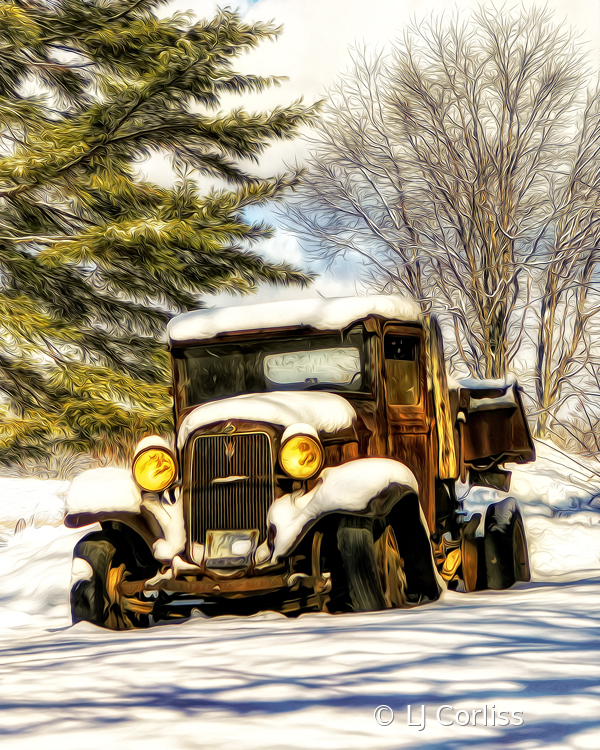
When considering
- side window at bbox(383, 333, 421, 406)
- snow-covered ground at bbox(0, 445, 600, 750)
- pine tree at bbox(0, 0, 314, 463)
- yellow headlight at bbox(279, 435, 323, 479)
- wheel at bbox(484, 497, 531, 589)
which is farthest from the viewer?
pine tree at bbox(0, 0, 314, 463)

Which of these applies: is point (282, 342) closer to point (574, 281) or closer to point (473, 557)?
point (473, 557)

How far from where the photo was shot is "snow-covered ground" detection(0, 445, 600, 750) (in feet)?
9.04

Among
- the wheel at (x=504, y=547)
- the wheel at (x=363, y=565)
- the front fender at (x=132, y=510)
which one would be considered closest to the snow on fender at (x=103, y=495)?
the front fender at (x=132, y=510)

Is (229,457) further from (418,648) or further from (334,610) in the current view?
(418,648)

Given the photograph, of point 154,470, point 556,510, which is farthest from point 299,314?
point 556,510

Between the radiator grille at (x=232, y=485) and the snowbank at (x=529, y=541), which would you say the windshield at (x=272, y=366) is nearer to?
the radiator grille at (x=232, y=485)

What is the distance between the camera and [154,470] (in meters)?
5.76

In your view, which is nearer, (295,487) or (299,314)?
(295,487)

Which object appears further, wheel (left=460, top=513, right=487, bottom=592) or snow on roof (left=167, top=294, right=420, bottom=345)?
wheel (left=460, top=513, right=487, bottom=592)

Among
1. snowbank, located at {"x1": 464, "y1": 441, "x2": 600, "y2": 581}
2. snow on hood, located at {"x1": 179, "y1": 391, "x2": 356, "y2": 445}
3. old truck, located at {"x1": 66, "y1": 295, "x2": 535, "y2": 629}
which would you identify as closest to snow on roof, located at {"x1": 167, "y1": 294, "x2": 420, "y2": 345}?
old truck, located at {"x1": 66, "y1": 295, "x2": 535, "y2": 629}

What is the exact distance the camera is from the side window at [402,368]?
6.51 metres

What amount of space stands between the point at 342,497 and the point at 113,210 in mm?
7785

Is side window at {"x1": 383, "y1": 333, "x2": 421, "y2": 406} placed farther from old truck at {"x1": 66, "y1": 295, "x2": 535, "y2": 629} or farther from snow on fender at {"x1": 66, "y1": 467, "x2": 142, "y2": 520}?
snow on fender at {"x1": 66, "y1": 467, "x2": 142, "y2": 520}

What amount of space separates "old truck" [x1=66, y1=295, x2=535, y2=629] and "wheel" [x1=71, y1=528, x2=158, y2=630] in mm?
11
